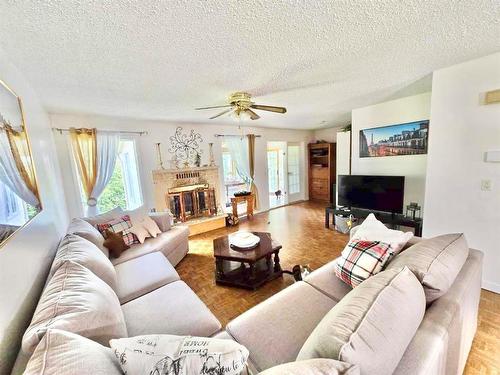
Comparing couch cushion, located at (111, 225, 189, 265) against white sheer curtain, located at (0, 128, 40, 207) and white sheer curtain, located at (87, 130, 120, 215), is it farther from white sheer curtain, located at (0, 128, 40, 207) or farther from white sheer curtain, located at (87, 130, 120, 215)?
white sheer curtain, located at (87, 130, 120, 215)

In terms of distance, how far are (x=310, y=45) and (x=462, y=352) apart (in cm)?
209

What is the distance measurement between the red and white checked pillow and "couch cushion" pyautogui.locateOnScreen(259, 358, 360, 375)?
8.04 feet

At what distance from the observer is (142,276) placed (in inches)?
75.0

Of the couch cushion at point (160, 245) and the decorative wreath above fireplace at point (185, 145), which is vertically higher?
the decorative wreath above fireplace at point (185, 145)

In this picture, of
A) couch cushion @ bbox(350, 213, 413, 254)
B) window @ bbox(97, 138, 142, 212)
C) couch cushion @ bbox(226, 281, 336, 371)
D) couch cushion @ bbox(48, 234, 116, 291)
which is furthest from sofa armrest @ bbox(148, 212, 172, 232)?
couch cushion @ bbox(350, 213, 413, 254)

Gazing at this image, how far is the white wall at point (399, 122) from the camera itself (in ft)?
9.61

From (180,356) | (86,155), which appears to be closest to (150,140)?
(86,155)

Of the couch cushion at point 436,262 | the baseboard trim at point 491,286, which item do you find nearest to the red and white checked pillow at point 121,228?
the couch cushion at point 436,262

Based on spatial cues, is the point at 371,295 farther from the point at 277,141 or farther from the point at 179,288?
the point at 277,141

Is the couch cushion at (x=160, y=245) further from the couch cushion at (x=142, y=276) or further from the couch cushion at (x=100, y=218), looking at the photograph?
the couch cushion at (x=100, y=218)

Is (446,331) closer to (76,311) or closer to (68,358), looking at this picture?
(68,358)

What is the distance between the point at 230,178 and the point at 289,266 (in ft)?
9.92

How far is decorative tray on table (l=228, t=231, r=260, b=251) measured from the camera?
242cm

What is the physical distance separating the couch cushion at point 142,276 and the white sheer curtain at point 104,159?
179 cm
